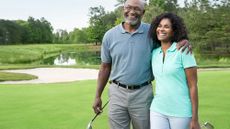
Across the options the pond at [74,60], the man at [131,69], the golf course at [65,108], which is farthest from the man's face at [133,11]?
the pond at [74,60]

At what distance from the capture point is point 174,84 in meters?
4.07

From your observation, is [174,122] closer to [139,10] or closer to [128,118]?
[128,118]

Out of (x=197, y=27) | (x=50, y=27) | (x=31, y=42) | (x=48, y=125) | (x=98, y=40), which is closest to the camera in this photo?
(x=48, y=125)

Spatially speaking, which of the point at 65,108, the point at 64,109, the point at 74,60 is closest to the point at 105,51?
the point at 64,109

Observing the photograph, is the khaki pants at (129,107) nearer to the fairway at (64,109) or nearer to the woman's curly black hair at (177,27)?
the woman's curly black hair at (177,27)

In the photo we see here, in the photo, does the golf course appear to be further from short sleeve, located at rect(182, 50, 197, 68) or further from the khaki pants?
short sleeve, located at rect(182, 50, 197, 68)

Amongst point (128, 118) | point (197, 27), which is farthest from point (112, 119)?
point (197, 27)

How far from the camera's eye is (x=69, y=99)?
9.72m

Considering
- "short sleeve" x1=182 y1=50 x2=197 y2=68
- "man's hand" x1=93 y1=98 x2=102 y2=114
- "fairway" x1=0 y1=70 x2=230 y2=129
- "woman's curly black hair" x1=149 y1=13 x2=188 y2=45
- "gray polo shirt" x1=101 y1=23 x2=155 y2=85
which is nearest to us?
"short sleeve" x1=182 y1=50 x2=197 y2=68

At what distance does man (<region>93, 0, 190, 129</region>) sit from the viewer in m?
4.49

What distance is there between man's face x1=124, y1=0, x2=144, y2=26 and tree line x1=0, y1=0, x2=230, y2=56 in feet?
30.6

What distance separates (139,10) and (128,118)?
109 centimetres

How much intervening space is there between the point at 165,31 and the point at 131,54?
18.4 inches

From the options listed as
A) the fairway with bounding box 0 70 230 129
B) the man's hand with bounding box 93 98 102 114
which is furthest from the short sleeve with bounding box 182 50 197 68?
the fairway with bounding box 0 70 230 129
